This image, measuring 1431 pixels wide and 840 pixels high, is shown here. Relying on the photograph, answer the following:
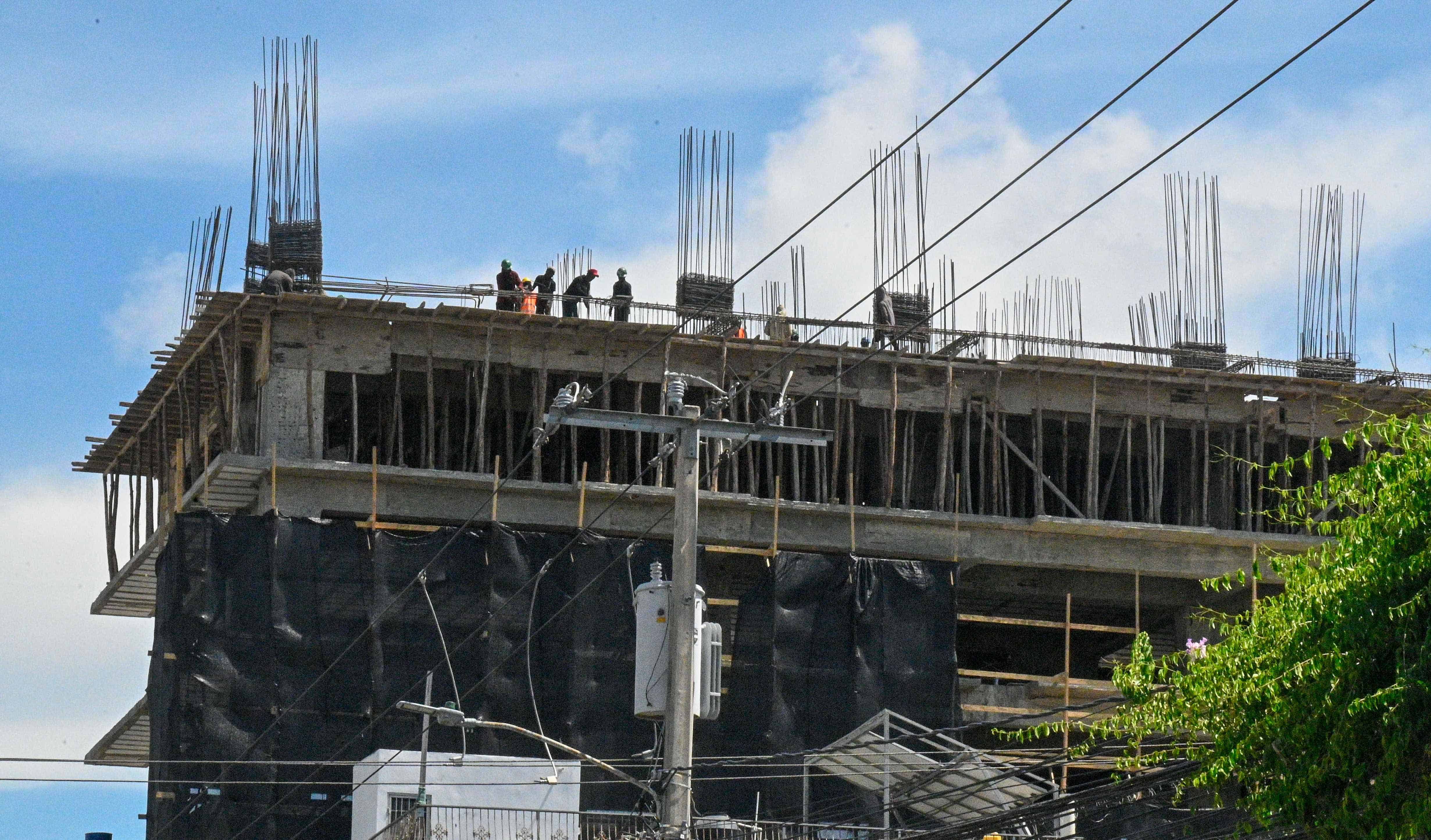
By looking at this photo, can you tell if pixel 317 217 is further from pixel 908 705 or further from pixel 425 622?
pixel 908 705

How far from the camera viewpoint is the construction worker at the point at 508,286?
124 ft

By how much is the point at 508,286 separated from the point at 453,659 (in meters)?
7.45

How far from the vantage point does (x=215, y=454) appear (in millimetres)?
40812

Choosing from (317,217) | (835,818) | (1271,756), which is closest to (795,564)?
(835,818)

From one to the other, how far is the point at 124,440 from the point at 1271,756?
33122mm

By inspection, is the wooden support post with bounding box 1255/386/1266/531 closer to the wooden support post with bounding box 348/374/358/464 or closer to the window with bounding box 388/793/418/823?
the wooden support post with bounding box 348/374/358/464

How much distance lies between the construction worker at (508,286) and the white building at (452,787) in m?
9.53

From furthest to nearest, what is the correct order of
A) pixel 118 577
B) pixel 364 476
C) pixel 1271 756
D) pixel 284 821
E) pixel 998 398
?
pixel 118 577
pixel 998 398
pixel 364 476
pixel 284 821
pixel 1271 756

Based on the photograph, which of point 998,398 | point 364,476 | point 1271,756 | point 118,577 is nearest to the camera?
point 1271,756

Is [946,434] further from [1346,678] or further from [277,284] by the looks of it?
[1346,678]

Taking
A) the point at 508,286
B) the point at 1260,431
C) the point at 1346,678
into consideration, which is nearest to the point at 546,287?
the point at 508,286

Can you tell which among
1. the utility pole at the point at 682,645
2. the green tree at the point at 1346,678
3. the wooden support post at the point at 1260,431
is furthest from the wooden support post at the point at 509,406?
the green tree at the point at 1346,678

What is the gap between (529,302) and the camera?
37562 mm

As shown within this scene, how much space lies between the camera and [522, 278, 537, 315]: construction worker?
36.6m
